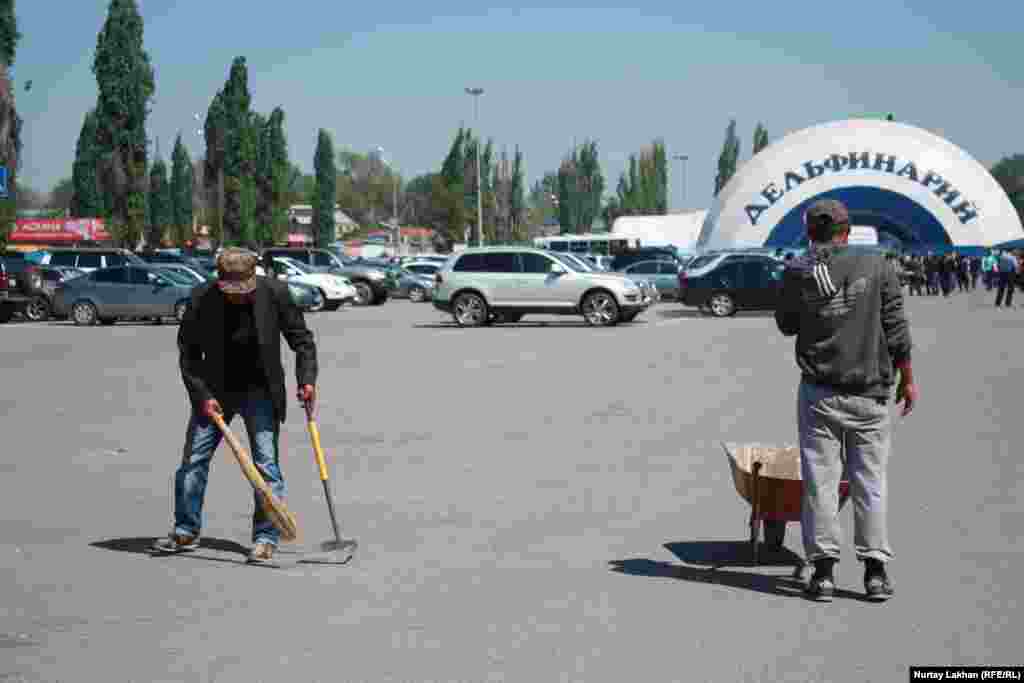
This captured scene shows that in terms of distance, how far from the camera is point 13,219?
174ft

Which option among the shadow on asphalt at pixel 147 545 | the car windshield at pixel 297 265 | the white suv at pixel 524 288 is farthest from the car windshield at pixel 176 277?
the shadow on asphalt at pixel 147 545

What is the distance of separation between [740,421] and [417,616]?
8.04 metres

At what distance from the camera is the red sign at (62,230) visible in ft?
272

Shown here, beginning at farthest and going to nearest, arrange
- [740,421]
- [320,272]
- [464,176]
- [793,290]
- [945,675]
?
[464,176]
[320,272]
[740,421]
[793,290]
[945,675]

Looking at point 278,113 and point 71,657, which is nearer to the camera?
point 71,657

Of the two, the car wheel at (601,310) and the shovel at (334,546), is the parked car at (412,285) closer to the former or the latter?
the car wheel at (601,310)

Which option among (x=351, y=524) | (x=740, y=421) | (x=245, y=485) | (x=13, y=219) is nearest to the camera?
(x=351, y=524)

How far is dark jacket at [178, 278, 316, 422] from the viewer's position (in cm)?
768

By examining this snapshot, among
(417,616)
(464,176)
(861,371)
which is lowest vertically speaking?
(417,616)

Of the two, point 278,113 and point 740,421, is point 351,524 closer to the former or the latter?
point 740,421

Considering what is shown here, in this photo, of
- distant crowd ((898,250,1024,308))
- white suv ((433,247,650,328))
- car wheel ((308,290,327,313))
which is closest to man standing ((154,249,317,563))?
white suv ((433,247,650,328))

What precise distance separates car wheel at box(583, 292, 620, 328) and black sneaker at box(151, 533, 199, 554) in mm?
25516

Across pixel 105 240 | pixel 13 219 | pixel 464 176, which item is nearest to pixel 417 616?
pixel 13 219

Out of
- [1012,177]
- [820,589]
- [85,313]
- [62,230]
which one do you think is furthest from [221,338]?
[1012,177]
